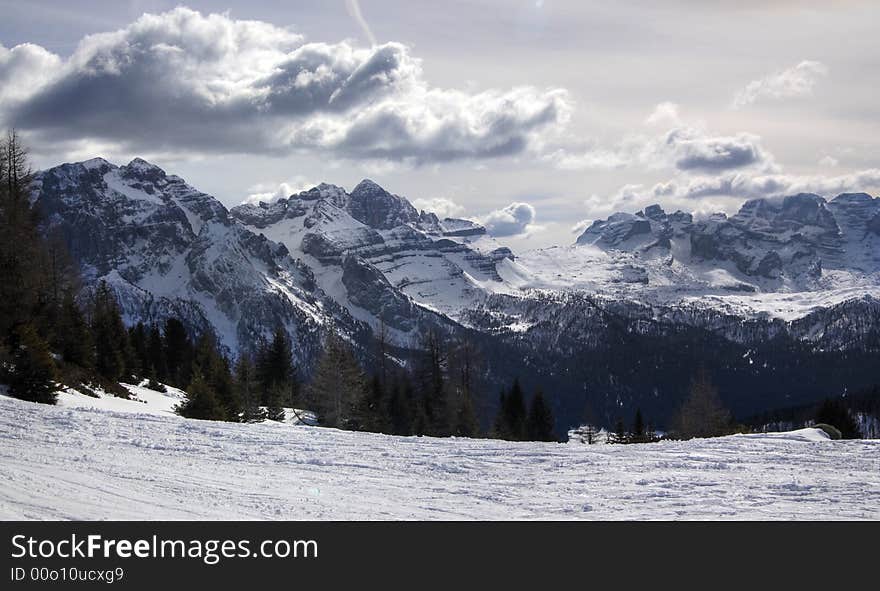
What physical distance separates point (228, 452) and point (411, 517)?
746cm

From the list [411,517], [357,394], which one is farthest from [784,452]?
[357,394]

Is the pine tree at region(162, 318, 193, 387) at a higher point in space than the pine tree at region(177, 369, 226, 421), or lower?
higher

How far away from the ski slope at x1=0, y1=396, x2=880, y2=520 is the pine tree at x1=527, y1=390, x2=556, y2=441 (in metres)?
44.9

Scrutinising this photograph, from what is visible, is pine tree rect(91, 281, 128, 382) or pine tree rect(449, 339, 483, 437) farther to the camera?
pine tree rect(449, 339, 483, 437)

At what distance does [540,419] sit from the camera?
71375 mm

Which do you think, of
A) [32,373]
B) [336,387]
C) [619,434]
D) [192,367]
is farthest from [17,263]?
[619,434]

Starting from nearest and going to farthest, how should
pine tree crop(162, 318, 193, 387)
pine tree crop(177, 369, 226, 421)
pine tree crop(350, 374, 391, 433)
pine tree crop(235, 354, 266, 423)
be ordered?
pine tree crop(177, 369, 226, 421), pine tree crop(350, 374, 391, 433), pine tree crop(235, 354, 266, 423), pine tree crop(162, 318, 193, 387)

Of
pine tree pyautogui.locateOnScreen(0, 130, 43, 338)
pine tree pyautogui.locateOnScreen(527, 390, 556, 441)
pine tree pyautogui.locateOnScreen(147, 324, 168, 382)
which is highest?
pine tree pyautogui.locateOnScreen(0, 130, 43, 338)

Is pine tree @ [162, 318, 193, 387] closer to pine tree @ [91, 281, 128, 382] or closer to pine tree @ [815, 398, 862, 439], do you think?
pine tree @ [91, 281, 128, 382]

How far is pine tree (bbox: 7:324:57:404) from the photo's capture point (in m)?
28.4

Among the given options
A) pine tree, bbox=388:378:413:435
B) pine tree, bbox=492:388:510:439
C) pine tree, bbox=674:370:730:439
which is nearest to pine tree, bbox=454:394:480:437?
pine tree, bbox=492:388:510:439
